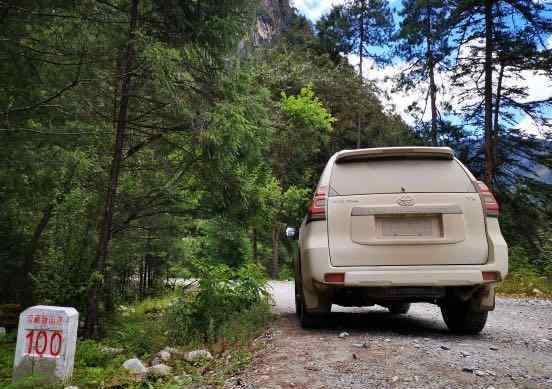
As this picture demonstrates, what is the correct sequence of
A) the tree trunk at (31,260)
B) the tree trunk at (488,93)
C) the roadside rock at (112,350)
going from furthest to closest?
1. the tree trunk at (488,93)
2. the tree trunk at (31,260)
3. the roadside rock at (112,350)

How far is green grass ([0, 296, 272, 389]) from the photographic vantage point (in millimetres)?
4367

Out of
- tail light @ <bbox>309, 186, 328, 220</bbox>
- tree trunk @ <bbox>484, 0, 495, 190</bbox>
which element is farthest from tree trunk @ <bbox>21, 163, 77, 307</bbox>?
tree trunk @ <bbox>484, 0, 495, 190</bbox>

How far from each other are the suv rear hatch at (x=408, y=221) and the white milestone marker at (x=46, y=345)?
9.06 ft

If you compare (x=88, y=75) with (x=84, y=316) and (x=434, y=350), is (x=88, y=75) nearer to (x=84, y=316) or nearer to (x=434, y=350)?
(x=84, y=316)

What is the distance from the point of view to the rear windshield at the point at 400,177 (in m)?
4.95

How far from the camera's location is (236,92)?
25.7ft

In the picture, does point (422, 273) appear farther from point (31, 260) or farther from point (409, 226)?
point (31, 260)

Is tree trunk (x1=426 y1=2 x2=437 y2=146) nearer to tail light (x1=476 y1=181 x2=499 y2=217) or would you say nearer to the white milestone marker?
tail light (x1=476 y1=181 x2=499 y2=217)

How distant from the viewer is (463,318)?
17.9 ft

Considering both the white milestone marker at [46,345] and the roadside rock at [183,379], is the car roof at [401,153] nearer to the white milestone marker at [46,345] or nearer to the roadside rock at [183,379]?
the roadside rock at [183,379]

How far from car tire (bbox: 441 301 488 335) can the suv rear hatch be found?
34.6 inches

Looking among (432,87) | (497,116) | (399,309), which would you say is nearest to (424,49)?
(432,87)

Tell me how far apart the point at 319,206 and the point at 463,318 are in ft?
6.99

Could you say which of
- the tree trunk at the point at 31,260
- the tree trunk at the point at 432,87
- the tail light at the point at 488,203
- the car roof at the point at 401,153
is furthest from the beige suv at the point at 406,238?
the tree trunk at the point at 432,87
